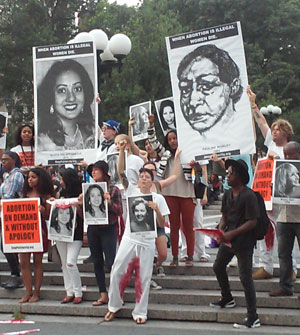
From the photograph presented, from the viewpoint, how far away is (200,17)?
117ft

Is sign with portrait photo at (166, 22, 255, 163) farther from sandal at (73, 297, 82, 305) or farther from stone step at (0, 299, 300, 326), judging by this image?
sandal at (73, 297, 82, 305)

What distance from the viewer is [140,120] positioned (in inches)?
380

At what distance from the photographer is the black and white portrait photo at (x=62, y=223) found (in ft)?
26.1

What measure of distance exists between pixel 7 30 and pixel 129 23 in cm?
631

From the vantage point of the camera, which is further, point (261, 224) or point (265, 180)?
point (265, 180)

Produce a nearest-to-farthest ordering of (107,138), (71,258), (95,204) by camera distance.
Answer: (95,204) < (71,258) < (107,138)

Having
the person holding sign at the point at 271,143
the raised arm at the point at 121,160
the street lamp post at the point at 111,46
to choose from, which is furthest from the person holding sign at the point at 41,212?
the street lamp post at the point at 111,46

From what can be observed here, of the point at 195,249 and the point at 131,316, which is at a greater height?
the point at 195,249

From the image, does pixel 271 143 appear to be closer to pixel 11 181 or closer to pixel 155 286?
pixel 155 286

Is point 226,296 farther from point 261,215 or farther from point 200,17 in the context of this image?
point 200,17

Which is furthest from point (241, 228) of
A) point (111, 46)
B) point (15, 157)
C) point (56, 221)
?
point (111, 46)

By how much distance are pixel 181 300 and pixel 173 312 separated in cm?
37

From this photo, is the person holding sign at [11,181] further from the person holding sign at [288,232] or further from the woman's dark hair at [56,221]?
the person holding sign at [288,232]

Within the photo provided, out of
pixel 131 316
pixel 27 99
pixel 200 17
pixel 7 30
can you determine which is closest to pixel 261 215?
pixel 131 316
